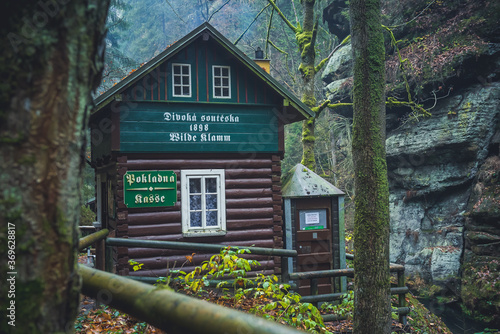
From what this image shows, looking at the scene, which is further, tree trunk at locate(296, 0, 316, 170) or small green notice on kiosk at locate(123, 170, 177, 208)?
tree trunk at locate(296, 0, 316, 170)

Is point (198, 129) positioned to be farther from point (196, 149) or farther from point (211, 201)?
point (211, 201)

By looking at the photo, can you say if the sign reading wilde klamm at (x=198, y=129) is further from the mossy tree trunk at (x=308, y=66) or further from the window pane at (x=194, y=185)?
the mossy tree trunk at (x=308, y=66)

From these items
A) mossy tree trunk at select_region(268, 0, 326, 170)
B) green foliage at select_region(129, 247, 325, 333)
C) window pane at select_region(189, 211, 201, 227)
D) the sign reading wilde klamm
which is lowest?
green foliage at select_region(129, 247, 325, 333)

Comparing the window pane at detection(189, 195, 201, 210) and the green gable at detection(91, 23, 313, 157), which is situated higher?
the green gable at detection(91, 23, 313, 157)

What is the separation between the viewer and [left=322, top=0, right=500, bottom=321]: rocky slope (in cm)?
1495

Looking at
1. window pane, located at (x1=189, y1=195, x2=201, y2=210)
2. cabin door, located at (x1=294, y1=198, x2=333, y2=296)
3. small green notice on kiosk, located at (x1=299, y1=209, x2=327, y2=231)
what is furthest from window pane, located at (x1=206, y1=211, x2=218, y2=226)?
small green notice on kiosk, located at (x1=299, y1=209, x2=327, y2=231)

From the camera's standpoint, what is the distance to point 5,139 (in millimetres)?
1424

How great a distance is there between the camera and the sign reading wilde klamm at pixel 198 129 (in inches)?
403

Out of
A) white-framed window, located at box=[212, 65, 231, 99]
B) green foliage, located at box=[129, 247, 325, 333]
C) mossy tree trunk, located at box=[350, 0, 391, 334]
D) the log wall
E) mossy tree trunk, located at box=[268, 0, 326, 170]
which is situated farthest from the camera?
mossy tree trunk, located at box=[268, 0, 326, 170]

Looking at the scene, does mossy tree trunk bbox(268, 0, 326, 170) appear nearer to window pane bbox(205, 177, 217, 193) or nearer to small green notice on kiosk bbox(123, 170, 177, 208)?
window pane bbox(205, 177, 217, 193)

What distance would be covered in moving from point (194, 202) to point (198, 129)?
1952mm

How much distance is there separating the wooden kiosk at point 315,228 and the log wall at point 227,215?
414mm

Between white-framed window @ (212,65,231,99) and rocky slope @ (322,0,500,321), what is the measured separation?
862cm

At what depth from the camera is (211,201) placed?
10914mm
